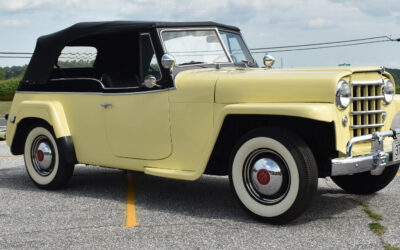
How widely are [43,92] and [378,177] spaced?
3.84 m

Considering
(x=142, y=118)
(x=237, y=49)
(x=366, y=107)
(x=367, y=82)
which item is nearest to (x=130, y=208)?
(x=142, y=118)

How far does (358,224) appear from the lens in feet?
16.1

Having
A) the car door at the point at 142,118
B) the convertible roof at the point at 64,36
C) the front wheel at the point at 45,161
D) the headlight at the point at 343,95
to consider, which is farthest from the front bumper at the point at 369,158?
the front wheel at the point at 45,161

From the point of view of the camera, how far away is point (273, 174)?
16.0 ft

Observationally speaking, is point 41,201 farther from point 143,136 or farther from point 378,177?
point 378,177

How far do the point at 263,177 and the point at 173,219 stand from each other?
2.99 ft

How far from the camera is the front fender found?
6488 millimetres

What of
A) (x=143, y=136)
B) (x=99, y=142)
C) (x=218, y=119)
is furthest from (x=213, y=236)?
(x=99, y=142)

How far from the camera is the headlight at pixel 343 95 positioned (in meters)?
4.71

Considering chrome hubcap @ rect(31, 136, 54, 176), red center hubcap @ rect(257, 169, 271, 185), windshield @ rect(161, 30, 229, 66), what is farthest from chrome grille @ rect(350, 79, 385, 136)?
chrome hubcap @ rect(31, 136, 54, 176)

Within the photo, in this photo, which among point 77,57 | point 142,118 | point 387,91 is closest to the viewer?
point 387,91

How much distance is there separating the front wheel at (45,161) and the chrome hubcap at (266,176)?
7.87 feet

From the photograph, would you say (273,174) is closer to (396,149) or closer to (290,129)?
(290,129)

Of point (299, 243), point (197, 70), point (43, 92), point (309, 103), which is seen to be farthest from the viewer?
point (43, 92)
